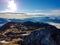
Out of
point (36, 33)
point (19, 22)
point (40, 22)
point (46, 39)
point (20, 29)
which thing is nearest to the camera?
point (46, 39)

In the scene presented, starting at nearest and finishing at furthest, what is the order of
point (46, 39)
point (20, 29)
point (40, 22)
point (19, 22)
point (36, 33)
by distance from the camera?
point (46, 39)
point (36, 33)
point (20, 29)
point (40, 22)
point (19, 22)

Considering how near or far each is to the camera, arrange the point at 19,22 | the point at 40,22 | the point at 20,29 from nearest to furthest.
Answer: the point at 20,29 < the point at 40,22 < the point at 19,22

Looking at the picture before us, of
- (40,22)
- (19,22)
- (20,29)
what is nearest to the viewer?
(20,29)

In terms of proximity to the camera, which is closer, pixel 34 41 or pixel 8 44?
pixel 34 41

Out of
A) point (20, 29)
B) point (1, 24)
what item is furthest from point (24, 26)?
point (1, 24)

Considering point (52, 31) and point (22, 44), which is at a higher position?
point (52, 31)

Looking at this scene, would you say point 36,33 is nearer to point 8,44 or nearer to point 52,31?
point 52,31

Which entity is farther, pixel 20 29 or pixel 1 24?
pixel 1 24

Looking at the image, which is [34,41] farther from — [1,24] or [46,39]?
[1,24]
